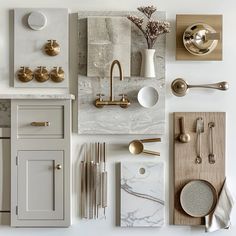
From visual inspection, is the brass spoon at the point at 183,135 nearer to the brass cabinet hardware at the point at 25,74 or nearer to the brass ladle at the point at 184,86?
the brass ladle at the point at 184,86

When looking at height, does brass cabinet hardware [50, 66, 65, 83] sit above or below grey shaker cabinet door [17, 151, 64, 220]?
above

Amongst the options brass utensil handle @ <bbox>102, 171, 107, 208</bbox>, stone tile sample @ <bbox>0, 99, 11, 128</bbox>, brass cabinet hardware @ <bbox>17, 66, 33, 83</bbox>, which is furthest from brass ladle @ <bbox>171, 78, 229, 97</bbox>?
stone tile sample @ <bbox>0, 99, 11, 128</bbox>

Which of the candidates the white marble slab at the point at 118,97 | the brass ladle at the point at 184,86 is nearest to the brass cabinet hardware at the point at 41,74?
the white marble slab at the point at 118,97

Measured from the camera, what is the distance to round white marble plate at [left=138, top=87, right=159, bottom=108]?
2.27 m

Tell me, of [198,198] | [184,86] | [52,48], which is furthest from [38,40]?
[198,198]

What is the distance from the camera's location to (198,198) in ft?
7.50

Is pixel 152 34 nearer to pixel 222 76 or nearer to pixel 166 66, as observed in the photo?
pixel 166 66

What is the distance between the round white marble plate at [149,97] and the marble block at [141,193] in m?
0.27

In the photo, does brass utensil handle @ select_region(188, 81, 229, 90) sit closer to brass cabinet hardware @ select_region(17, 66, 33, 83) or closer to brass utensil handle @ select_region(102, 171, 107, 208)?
brass utensil handle @ select_region(102, 171, 107, 208)

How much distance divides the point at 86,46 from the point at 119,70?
0.20 meters

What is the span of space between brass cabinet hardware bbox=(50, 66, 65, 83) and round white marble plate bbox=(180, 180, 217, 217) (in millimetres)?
756

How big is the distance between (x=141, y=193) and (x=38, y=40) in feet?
2.74

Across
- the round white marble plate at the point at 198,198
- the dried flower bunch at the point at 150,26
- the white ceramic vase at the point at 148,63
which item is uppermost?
the dried flower bunch at the point at 150,26

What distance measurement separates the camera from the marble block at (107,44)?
7.40 ft
